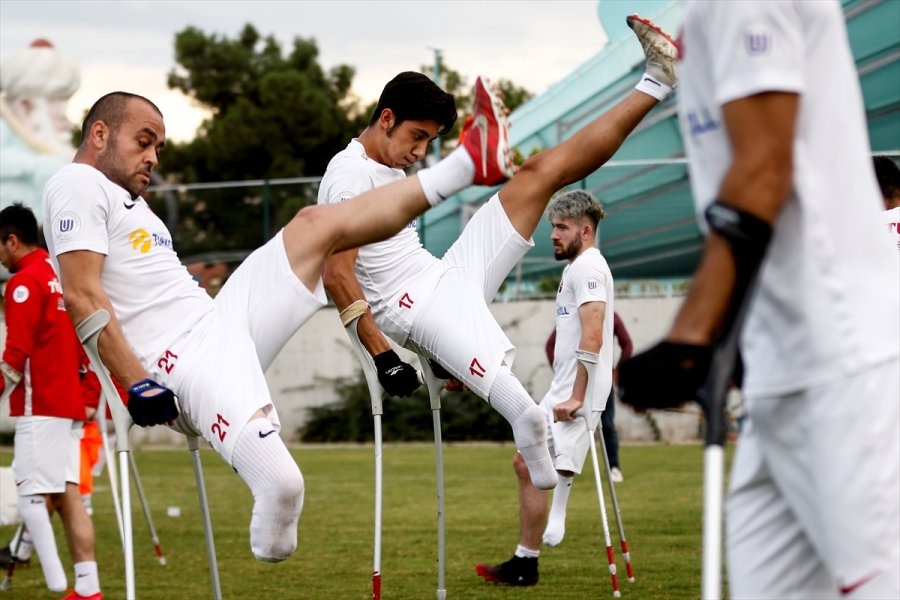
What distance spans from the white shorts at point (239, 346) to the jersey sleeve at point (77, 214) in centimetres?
58

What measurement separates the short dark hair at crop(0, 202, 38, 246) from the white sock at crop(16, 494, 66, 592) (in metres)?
1.68

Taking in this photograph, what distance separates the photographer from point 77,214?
18.7ft

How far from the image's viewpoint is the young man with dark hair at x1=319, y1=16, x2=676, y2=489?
21.7 ft

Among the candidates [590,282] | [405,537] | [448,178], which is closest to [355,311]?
[448,178]

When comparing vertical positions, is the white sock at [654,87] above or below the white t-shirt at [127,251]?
above

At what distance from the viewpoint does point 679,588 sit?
26.9 ft

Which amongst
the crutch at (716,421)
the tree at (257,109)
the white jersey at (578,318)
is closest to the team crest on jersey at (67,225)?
the crutch at (716,421)

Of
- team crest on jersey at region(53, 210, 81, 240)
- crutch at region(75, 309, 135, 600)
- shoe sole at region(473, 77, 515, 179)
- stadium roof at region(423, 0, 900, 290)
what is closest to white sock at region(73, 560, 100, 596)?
crutch at region(75, 309, 135, 600)

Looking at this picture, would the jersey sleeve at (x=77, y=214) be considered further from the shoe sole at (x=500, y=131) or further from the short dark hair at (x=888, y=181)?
the short dark hair at (x=888, y=181)

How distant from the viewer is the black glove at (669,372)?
284 cm

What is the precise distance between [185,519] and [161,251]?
7.64 m

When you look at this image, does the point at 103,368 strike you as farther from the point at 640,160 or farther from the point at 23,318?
the point at 640,160

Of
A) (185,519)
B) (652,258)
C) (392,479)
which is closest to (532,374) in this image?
(652,258)

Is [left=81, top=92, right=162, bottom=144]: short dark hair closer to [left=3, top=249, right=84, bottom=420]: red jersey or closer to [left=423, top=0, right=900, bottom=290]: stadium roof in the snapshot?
[left=3, top=249, right=84, bottom=420]: red jersey
